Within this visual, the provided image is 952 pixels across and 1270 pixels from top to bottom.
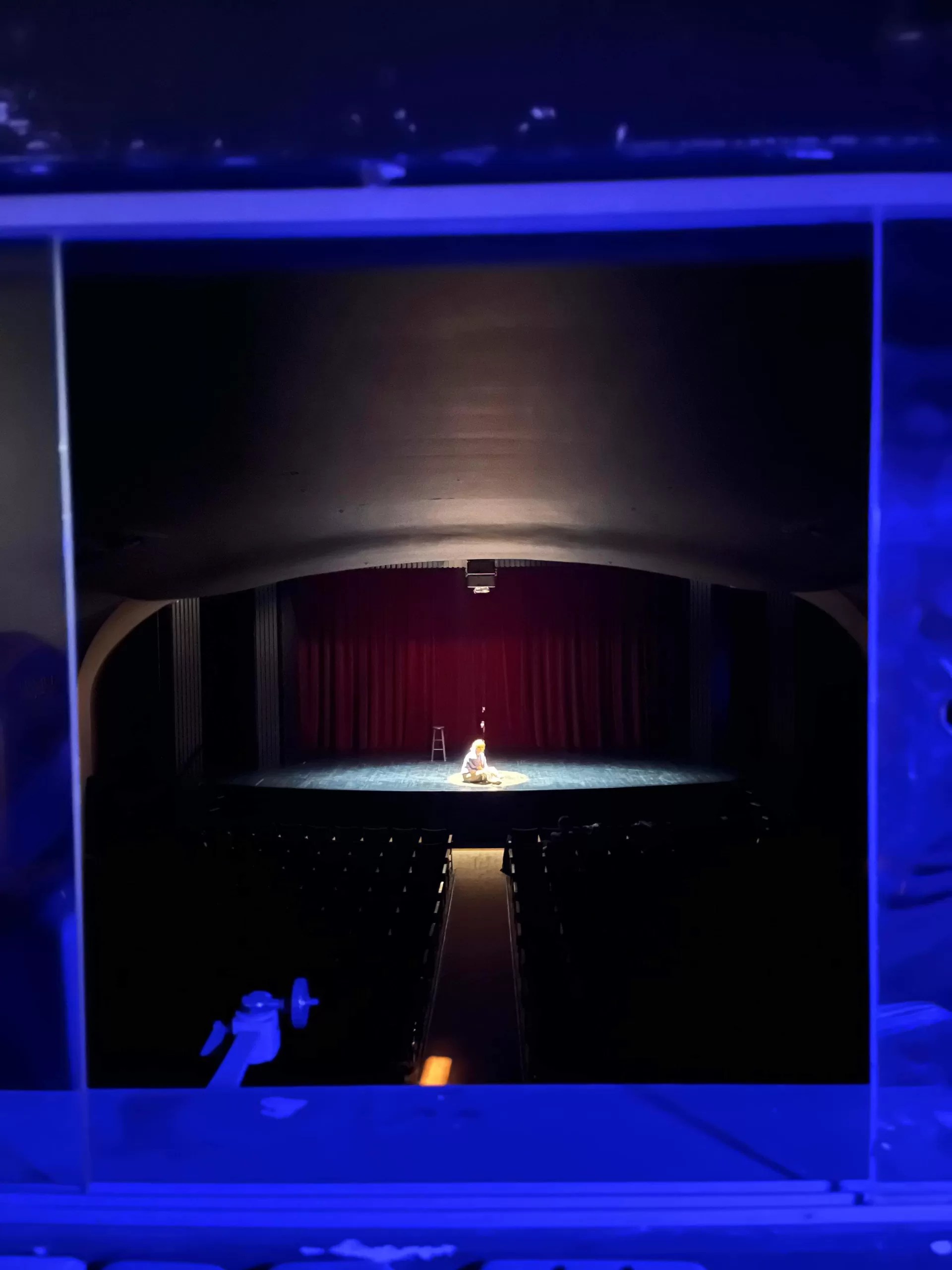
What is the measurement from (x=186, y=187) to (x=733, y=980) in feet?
13.3

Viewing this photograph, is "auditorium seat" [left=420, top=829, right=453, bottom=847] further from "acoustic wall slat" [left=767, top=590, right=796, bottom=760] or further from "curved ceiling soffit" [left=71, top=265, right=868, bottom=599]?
"acoustic wall slat" [left=767, top=590, right=796, bottom=760]

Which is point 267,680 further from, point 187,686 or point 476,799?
point 476,799

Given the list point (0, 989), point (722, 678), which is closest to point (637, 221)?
point (0, 989)

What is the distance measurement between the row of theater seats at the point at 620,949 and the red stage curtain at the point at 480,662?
6689 millimetres

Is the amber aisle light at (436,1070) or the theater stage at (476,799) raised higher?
the amber aisle light at (436,1070)

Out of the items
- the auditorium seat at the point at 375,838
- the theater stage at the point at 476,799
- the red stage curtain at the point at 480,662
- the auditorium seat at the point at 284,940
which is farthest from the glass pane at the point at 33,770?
the red stage curtain at the point at 480,662

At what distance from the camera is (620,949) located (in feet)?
14.0

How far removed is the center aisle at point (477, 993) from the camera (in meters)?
4.01

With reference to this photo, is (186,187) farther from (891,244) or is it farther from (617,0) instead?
(891,244)

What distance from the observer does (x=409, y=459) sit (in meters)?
3.95

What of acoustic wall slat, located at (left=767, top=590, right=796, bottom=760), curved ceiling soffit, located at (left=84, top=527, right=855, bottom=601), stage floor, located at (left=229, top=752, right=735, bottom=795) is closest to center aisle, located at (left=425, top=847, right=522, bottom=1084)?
stage floor, located at (left=229, top=752, right=735, bottom=795)

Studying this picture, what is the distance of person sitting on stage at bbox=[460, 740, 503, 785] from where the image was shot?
32.7ft

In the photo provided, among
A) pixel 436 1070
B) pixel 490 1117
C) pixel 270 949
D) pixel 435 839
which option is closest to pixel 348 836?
pixel 435 839

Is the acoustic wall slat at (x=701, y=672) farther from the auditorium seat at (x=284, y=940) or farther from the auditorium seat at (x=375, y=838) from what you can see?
the auditorium seat at (x=284, y=940)
